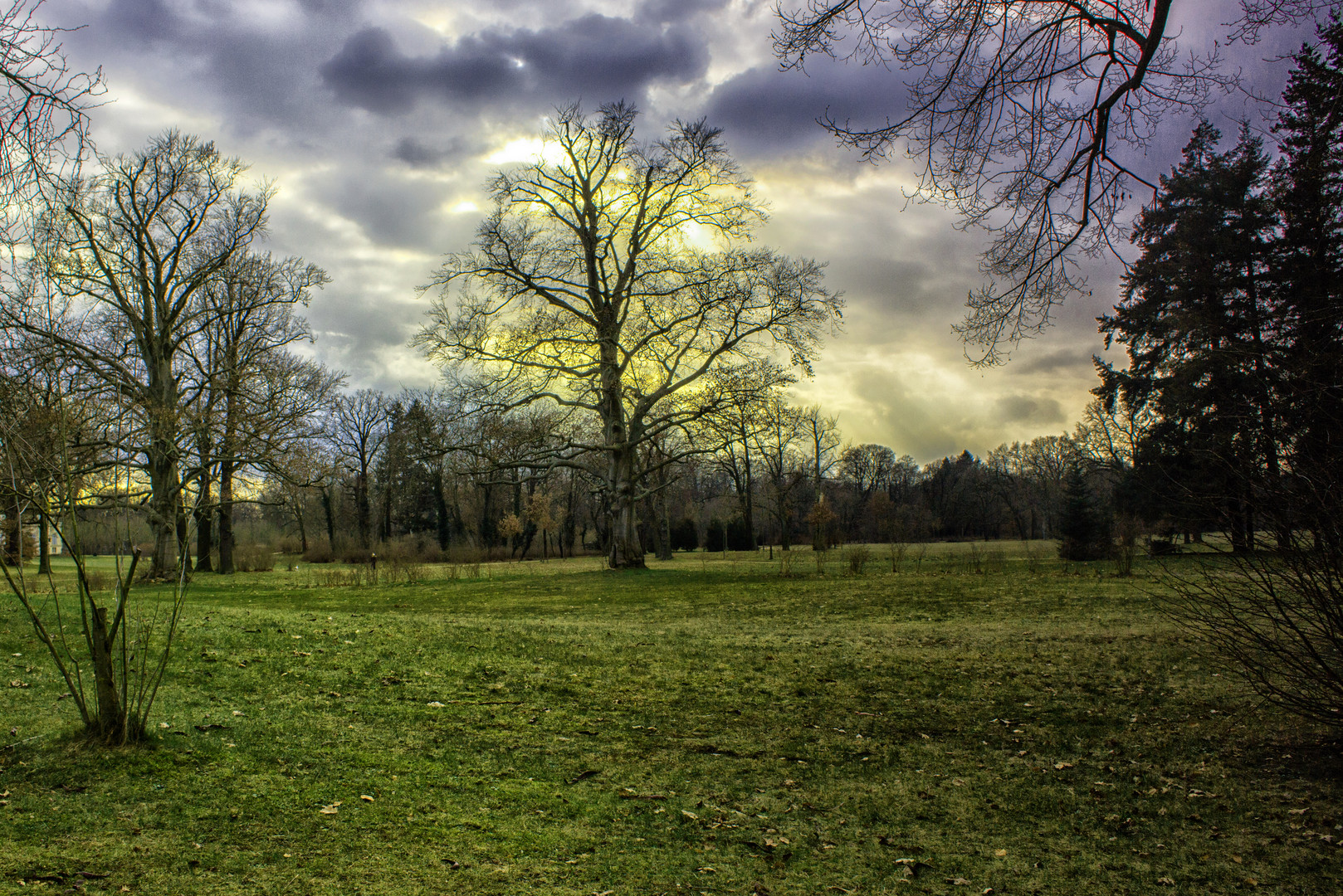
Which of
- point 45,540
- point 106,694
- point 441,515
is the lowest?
point 106,694

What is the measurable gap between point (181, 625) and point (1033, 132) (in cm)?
952

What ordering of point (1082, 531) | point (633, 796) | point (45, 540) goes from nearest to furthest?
point (633, 796) < point (45, 540) < point (1082, 531)

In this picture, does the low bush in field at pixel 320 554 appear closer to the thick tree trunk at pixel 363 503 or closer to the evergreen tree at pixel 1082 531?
the thick tree trunk at pixel 363 503

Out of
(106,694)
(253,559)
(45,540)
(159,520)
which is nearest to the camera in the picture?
(106,694)

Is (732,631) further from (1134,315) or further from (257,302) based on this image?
(1134,315)

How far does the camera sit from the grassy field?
3578 millimetres

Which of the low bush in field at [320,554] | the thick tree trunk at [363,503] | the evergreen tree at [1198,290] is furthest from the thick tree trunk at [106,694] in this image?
the thick tree trunk at [363,503]

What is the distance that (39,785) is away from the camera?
3.88m

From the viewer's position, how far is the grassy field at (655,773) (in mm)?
3578

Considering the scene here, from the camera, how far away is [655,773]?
200 inches

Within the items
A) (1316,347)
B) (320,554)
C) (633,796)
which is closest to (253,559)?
(320,554)

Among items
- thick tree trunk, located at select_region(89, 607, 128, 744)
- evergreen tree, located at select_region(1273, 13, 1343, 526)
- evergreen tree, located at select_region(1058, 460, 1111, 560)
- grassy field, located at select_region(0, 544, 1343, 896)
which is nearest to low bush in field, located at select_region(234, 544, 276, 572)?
grassy field, located at select_region(0, 544, 1343, 896)

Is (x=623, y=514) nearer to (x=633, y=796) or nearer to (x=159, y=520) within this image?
(x=159, y=520)

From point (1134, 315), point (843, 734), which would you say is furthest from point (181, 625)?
point (1134, 315)
